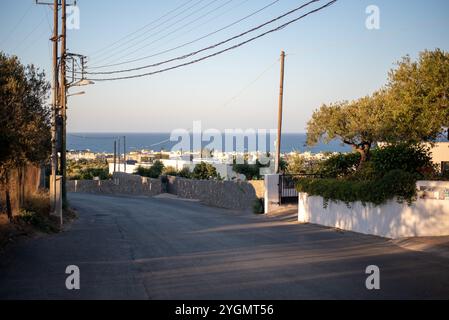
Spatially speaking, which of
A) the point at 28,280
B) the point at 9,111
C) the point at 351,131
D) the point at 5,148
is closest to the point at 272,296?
the point at 28,280

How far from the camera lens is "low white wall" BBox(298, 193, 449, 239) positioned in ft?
49.5

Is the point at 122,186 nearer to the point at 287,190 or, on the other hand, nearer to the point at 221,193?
the point at 221,193

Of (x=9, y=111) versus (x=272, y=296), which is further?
(x=9, y=111)

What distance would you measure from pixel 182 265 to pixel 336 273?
10.5ft

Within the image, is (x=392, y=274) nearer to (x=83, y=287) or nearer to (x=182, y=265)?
(x=182, y=265)

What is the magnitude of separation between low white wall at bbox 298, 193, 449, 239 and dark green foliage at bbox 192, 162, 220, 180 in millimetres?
28396

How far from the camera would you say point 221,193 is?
35094 millimetres

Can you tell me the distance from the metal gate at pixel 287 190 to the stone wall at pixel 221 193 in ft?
10.2

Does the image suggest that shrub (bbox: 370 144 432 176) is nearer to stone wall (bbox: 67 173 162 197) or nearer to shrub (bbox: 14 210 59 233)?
shrub (bbox: 14 210 59 233)

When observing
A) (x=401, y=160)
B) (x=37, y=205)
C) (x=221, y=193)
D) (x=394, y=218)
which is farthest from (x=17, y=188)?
(x=221, y=193)

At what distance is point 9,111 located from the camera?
15727 mm

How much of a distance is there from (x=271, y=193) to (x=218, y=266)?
14.8 meters
